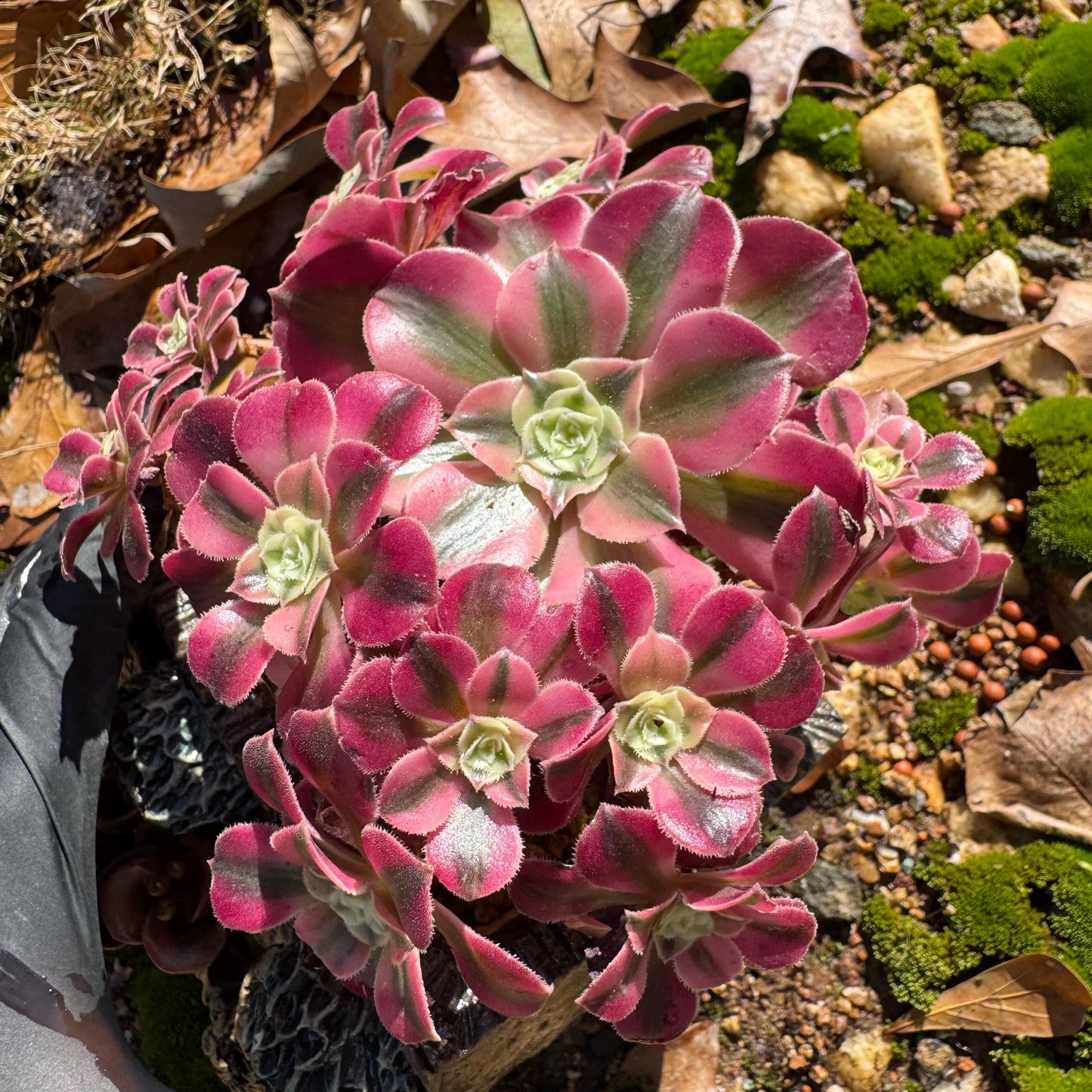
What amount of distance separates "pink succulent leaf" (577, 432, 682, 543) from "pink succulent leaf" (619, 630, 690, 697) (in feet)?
0.36

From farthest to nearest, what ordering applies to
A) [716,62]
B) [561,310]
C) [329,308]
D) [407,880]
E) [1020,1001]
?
1. [716,62]
2. [1020,1001]
3. [329,308]
4. [561,310]
5. [407,880]

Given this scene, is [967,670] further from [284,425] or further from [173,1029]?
[173,1029]

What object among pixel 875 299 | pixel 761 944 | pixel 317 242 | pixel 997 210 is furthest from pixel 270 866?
pixel 997 210

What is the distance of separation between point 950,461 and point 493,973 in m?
0.83

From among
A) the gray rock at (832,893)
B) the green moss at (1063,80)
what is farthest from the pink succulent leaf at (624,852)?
the green moss at (1063,80)

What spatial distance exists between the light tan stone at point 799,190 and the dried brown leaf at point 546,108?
0.17m

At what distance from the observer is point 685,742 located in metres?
1.16

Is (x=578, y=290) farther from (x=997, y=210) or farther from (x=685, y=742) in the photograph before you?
(x=997, y=210)

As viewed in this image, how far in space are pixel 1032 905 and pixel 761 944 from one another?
0.93 m

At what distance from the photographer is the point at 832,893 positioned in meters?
1.96

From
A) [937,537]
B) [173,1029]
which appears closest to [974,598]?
[937,537]

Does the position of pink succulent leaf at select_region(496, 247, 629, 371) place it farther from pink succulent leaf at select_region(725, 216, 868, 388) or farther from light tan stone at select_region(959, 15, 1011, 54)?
light tan stone at select_region(959, 15, 1011, 54)

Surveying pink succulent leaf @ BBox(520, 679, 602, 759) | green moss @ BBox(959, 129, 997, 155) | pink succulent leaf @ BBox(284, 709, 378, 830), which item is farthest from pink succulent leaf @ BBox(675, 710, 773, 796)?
green moss @ BBox(959, 129, 997, 155)

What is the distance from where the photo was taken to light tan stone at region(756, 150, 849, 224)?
2129 mm
